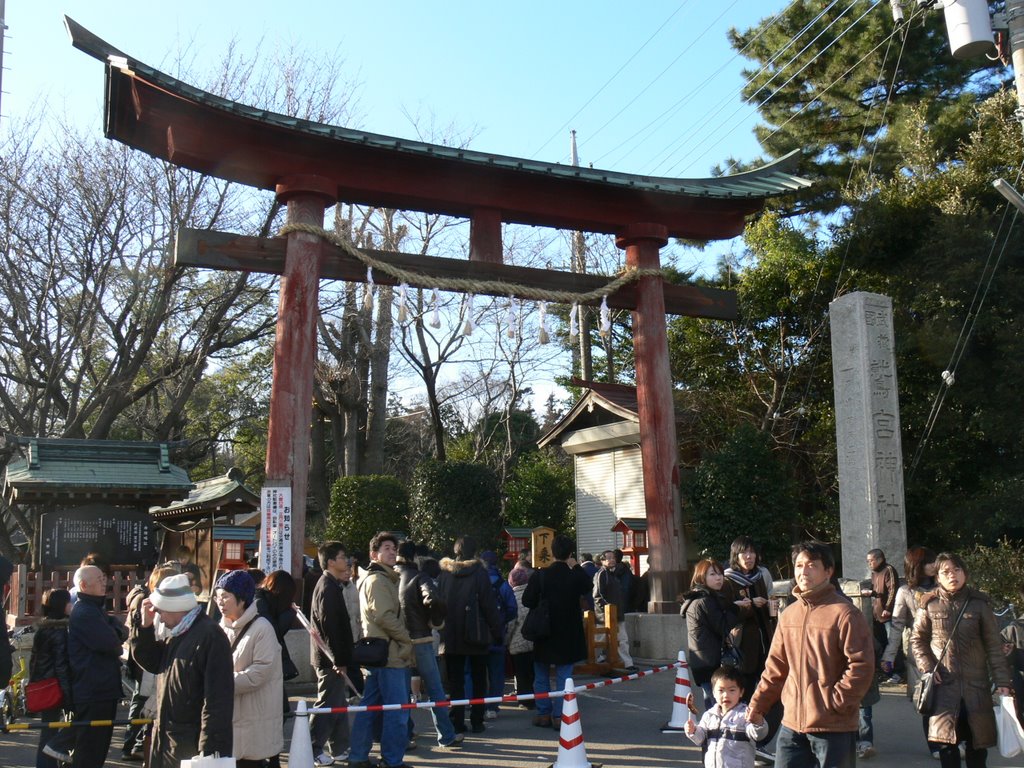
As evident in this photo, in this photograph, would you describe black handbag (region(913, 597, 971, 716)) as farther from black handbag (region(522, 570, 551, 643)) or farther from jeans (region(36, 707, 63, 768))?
jeans (region(36, 707, 63, 768))

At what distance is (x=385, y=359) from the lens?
2619cm

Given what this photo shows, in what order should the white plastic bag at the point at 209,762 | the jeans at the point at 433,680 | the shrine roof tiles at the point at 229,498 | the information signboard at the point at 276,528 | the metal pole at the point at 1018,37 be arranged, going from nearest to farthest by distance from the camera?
the white plastic bag at the point at 209,762, the jeans at the point at 433,680, the metal pole at the point at 1018,37, the information signboard at the point at 276,528, the shrine roof tiles at the point at 229,498

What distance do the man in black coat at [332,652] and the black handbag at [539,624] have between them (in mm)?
1859

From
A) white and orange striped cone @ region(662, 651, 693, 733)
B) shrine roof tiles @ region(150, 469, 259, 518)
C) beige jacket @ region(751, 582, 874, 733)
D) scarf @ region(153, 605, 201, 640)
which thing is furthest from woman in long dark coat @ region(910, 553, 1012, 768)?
shrine roof tiles @ region(150, 469, 259, 518)

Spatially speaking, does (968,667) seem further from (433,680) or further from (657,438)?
(657,438)

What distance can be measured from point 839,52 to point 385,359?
13545 millimetres

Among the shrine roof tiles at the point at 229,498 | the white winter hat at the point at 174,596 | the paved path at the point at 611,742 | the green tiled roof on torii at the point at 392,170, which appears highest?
the green tiled roof on torii at the point at 392,170

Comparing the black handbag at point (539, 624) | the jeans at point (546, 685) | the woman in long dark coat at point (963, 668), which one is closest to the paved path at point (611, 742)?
the jeans at point (546, 685)

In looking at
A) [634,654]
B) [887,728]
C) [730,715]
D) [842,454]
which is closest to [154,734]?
[730,715]

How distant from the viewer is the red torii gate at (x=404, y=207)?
38.1 feet

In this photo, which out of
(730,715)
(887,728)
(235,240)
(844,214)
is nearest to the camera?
(730,715)

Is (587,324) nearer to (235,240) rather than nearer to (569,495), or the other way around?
(569,495)

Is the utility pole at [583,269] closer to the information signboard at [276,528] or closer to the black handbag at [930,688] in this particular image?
the information signboard at [276,528]

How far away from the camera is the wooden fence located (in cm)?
1230
